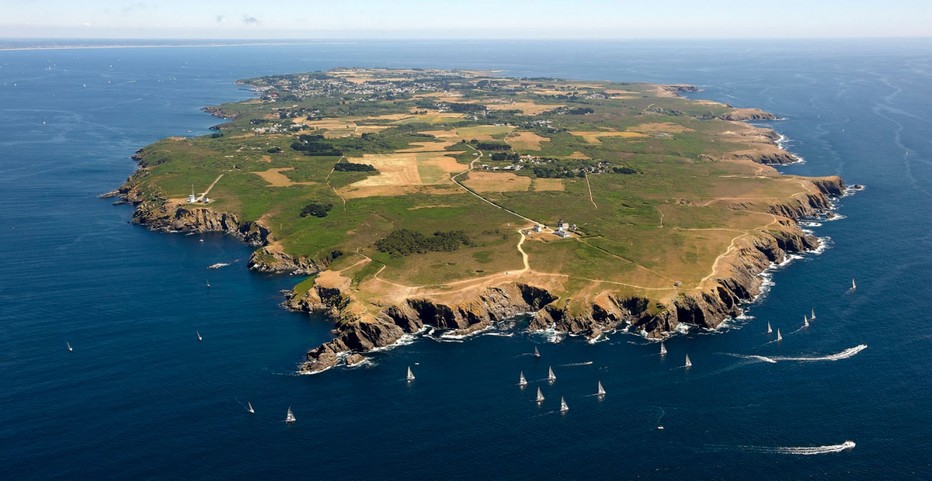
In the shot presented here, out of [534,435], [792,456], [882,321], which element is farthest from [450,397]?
[882,321]

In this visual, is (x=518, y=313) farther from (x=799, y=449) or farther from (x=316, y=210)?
(x=316, y=210)

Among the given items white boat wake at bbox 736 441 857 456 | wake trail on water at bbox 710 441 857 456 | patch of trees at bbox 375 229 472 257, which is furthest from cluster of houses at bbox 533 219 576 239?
white boat wake at bbox 736 441 857 456

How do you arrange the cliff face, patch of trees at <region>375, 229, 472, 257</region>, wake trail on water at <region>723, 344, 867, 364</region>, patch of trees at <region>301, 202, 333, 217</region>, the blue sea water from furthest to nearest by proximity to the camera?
1. patch of trees at <region>301, 202, 333, 217</region>
2. patch of trees at <region>375, 229, 472, 257</region>
3. the cliff face
4. wake trail on water at <region>723, 344, 867, 364</region>
5. the blue sea water

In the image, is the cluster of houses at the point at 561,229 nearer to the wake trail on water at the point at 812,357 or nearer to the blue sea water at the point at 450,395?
the blue sea water at the point at 450,395

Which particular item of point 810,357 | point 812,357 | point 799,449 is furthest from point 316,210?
point 799,449

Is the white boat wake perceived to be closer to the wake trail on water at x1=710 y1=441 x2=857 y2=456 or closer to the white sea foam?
the wake trail on water at x1=710 y1=441 x2=857 y2=456

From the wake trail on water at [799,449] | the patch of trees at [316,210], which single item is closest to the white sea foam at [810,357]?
the wake trail on water at [799,449]
